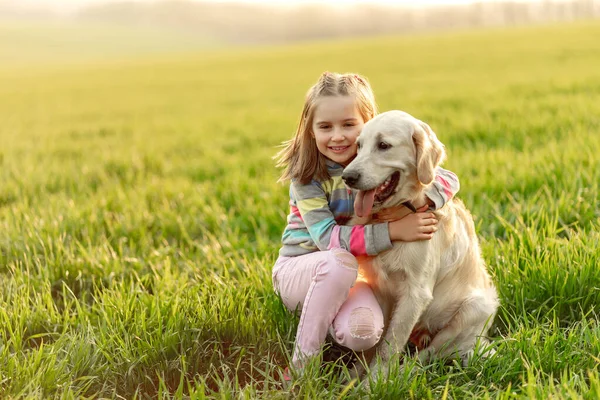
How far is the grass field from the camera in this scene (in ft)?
9.12

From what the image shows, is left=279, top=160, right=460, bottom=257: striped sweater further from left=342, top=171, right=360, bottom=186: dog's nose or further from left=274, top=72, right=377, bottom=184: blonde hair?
left=342, top=171, right=360, bottom=186: dog's nose

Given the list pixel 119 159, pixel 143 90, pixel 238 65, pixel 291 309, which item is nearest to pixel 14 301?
pixel 291 309

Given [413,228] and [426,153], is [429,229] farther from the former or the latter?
[426,153]

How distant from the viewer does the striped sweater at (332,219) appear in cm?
296

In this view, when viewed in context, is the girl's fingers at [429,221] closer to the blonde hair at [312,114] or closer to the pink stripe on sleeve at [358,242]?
the pink stripe on sleeve at [358,242]

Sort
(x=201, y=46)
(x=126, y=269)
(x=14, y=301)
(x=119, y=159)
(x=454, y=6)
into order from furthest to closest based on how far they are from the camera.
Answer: (x=454, y=6)
(x=201, y=46)
(x=119, y=159)
(x=126, y=269)
(x=14, y=301)

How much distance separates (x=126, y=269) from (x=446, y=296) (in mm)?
2323

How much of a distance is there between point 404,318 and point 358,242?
0.41 meters

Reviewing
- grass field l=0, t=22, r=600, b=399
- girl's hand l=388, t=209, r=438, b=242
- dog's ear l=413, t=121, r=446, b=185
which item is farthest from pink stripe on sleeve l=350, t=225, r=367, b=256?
grass field l=0, t=22, r=600, b=399

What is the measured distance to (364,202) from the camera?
2840mm

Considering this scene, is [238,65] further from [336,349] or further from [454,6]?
[454,6]

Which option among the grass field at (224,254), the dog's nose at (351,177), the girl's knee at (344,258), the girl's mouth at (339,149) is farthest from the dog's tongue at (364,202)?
the grass field at (224,254)

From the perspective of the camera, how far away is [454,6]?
104875mm

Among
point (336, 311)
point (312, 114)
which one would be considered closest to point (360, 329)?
point (336, 311)
